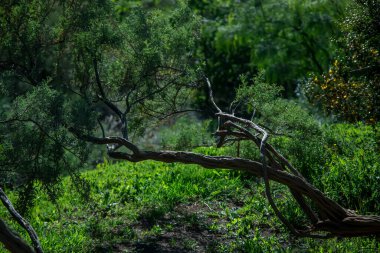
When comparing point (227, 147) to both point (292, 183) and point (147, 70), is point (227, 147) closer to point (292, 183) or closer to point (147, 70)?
A: point (147, 70)

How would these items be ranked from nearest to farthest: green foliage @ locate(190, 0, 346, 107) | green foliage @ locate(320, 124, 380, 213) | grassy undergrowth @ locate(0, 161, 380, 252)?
grassy undergrowth @ locate(0, 161, 380, 252) → green foliage @ locate(320, 124, 380, 213) → green foliage @ locate(190, 0, 346, 107)

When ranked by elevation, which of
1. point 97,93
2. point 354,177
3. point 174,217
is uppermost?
point 97,93

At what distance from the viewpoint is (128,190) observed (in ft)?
26.4

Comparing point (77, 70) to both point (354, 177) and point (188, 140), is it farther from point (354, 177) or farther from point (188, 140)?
point (354, 177)

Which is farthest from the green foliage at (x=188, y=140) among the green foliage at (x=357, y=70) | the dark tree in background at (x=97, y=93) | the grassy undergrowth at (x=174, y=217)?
the green foliage at (x=357, y=70)

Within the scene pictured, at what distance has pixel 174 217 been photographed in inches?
286

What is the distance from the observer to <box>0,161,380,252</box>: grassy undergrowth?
6.45 metres

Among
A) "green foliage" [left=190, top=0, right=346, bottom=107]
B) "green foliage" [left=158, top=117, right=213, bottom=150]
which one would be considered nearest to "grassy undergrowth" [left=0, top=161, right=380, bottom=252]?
"green foliage" [left=158, top=117, right=213, bottom=150]

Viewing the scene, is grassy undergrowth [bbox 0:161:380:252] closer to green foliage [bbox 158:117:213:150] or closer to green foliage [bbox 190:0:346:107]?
green foliage [bbox 158:117:213:150]

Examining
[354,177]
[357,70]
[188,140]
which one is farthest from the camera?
[188,140]

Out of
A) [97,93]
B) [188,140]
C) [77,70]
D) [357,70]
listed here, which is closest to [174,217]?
[97,93]

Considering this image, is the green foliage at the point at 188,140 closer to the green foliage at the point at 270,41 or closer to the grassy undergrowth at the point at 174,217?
the grassy undergrowth at the point at 174,217

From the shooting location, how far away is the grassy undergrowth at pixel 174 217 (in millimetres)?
6449

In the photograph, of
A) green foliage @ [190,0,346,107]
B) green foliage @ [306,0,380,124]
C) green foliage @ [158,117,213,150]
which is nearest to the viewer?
green foliage @ [306,0,380,124]
